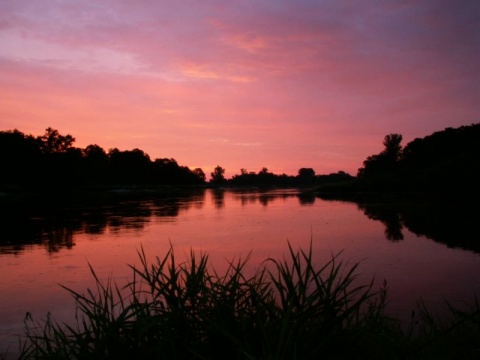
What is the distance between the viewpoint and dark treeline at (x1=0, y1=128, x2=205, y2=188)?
90.6 meters

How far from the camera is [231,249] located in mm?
17297

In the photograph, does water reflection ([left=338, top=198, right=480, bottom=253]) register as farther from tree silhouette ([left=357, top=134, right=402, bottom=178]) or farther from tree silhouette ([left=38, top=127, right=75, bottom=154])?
tree silhouette ([left=38, top=127, right=75, bottom=154])

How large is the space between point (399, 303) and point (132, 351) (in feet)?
22.1

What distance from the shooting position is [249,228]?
24.6 meters

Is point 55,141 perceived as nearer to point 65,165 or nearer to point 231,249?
point 65,165

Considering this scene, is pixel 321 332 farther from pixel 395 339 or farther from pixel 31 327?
pixel 31 327

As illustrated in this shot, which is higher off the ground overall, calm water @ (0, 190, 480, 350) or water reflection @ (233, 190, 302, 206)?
water reflection @ (233, 190, 302, 206)

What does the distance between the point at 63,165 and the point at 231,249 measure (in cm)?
9709

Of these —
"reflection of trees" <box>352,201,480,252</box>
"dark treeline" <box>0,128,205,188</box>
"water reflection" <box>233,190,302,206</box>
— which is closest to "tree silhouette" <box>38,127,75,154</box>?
"dark treeline" <box>0,128,205,188</box>

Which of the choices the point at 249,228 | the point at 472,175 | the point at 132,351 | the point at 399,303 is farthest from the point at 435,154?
the point at 132,351

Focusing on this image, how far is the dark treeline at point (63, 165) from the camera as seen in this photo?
297ft

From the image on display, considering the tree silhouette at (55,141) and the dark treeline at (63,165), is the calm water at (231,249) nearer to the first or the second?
the dark treeline at (63,165)

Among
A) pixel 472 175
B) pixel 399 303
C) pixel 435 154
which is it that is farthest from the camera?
pixel 435 154

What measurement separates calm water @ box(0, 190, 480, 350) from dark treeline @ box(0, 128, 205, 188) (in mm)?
70689
